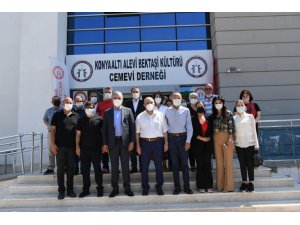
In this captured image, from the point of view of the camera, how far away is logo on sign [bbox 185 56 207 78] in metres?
10.9

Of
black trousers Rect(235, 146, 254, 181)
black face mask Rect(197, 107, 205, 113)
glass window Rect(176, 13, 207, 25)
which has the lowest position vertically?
black trousers Rect(235, 146, 254, 181)

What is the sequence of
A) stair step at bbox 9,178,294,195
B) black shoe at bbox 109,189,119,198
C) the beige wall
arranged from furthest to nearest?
the beige wall → stair step at bbox 9,178,294,195 → black shoe at bbox 109,189,119,198

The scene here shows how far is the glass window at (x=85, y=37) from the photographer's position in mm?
11688

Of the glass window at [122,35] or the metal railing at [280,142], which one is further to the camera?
the glass window at [122,35]

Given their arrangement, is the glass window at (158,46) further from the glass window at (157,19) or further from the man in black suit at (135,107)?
the man in black suit at (135,107)

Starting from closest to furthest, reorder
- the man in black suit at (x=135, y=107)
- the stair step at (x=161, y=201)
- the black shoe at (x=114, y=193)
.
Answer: the stair step at (x=161, y=201)
the black shoe at (x=114, y=193)
the man in black suit at (x=135, y=107)

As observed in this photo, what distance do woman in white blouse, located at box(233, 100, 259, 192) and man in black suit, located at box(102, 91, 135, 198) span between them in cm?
200

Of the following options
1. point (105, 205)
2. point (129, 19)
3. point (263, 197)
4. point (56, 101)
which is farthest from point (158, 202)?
point (129, 19)

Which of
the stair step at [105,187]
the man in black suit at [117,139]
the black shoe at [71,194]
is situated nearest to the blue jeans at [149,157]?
the man in black suit at [117,139]

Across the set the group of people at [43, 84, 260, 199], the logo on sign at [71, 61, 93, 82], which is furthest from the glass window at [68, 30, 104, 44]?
the group of people at [43, 84, 260, 199]

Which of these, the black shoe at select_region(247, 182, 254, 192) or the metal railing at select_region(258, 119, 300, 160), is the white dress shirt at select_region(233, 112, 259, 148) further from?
the metal railing at select_region(258, 119, 300, 160)

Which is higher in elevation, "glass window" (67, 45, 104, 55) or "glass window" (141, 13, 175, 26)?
"glass window" (141, 13, 175, 26)

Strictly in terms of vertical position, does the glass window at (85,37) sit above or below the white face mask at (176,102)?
above

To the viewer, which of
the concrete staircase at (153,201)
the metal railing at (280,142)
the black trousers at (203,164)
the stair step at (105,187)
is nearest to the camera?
the concrete staircase at (153,201)
